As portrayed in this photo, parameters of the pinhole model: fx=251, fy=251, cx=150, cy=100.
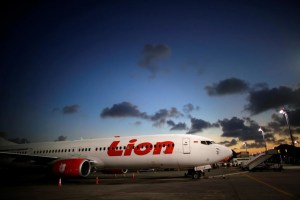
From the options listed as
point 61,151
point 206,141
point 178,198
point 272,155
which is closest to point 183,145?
point 206,141

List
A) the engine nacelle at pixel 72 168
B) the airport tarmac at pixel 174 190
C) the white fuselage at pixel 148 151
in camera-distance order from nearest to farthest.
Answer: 1. the airport tarmac at pixel 174 190
2. the white fuselage at pixel 148 151
3. the engine nacelle at pixel 72 168

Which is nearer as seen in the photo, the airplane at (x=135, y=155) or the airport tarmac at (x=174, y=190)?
the airport tarmac at (x=174, y=190)

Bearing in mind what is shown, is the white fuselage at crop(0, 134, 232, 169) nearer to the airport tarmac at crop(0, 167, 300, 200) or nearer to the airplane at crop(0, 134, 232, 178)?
the airplane at crop(0, 134, 232, 178)

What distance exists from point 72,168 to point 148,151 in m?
6.56

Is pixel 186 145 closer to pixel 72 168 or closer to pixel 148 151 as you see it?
pixel 148 151

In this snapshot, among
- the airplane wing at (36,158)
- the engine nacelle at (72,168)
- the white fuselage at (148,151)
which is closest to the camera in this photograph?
the white fuselage at (148,151)

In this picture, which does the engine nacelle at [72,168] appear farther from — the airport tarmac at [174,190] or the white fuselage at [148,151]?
the airport tarmac at [174,190]

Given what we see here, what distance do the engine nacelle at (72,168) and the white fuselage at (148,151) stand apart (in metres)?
1.70

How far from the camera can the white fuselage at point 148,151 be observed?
20328mm

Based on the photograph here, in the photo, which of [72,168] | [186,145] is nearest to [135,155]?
[186,145]

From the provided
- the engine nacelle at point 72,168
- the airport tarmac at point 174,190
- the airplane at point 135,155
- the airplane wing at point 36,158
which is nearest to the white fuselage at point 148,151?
the airplane at point 135,155

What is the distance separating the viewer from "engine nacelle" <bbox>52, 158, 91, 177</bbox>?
20984mm

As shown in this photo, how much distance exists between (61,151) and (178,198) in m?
19.1

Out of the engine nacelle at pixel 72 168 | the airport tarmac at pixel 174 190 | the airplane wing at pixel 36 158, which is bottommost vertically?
the airport tarmac at pixel 174 190
